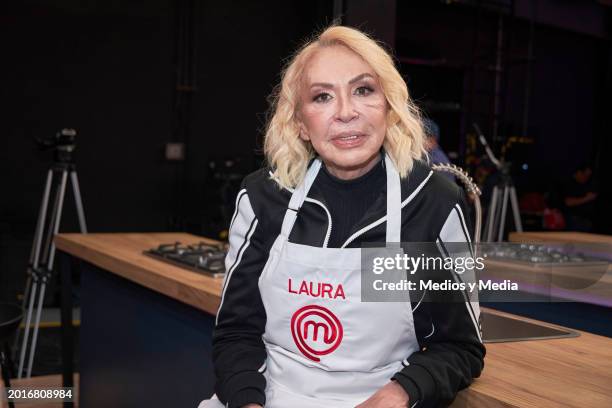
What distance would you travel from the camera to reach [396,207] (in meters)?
1.28

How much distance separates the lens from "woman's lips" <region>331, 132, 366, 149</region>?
134 centimetres

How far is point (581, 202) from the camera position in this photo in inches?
297

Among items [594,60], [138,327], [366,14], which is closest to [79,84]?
[366,14]

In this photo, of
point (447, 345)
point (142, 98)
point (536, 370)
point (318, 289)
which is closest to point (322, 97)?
point (318, 289)


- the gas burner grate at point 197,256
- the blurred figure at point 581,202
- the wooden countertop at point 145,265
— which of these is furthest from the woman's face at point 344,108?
the blurred figure at point 581,202

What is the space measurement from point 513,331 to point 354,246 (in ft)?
1.68

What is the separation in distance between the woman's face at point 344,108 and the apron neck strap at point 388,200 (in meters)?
0.06

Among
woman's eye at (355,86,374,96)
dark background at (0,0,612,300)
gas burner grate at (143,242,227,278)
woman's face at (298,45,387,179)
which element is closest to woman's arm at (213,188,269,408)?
woman's face at (298,45,387,179)

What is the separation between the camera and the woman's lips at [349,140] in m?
1.34

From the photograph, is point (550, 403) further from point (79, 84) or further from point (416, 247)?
point (79, 84)

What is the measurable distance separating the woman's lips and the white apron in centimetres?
8

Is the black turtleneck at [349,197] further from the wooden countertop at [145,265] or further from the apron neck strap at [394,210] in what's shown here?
the wooden countertop at [145,265]

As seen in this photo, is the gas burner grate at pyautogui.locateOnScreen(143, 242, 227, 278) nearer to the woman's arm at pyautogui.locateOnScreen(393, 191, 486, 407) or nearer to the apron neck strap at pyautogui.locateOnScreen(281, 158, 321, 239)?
the apron neck strap at pyautogui.locateOnScreen(281, 158, 321, 239)

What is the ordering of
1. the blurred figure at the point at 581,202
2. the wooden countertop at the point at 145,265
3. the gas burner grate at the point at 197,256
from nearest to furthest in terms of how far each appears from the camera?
the wooden countertop at the point at 145,265 < the gas burner grate at the point at 197,256 < the blurred figure at the point at 581,202
